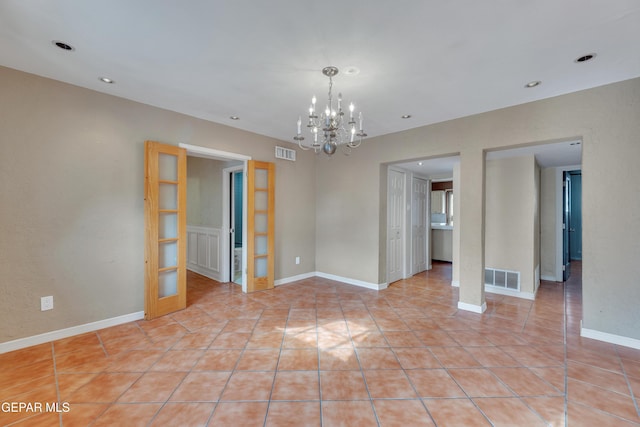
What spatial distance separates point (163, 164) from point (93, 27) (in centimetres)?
168

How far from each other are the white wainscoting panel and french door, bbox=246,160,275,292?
947 mm

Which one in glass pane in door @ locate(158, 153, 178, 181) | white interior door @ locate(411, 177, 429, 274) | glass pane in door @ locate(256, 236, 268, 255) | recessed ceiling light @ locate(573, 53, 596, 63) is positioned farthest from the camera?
white interior door @ locate(411, 177, 429, 274)

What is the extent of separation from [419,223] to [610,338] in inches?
142

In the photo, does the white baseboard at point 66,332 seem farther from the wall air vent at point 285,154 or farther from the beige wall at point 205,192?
the wall air vent at point 285,154

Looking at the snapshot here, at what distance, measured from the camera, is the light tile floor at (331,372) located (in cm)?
176

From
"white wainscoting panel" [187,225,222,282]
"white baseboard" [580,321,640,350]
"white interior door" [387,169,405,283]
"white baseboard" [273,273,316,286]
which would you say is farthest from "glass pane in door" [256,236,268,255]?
"white baseboard" [580,321,640,350]

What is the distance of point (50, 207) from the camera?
2.73 m

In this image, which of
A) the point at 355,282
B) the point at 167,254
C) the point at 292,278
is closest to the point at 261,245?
the point at 292,278

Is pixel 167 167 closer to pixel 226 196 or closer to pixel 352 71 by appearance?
pixel 226 196

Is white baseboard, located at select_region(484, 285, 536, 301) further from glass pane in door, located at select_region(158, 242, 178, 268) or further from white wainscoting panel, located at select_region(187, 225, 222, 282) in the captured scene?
glass pane in door, located at select_region(158, 242, 178, 268)

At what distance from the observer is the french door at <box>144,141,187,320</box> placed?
3271mm

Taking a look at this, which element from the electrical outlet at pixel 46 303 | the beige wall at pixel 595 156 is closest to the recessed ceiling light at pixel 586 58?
the beige wall at pixel 595 156

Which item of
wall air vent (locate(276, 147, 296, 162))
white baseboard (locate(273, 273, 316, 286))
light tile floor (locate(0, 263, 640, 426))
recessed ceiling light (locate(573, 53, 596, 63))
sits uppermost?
recessed ceiling light (locate(573, 53, 596, 63))

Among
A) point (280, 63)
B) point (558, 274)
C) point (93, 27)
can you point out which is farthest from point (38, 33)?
point (558, 274)
